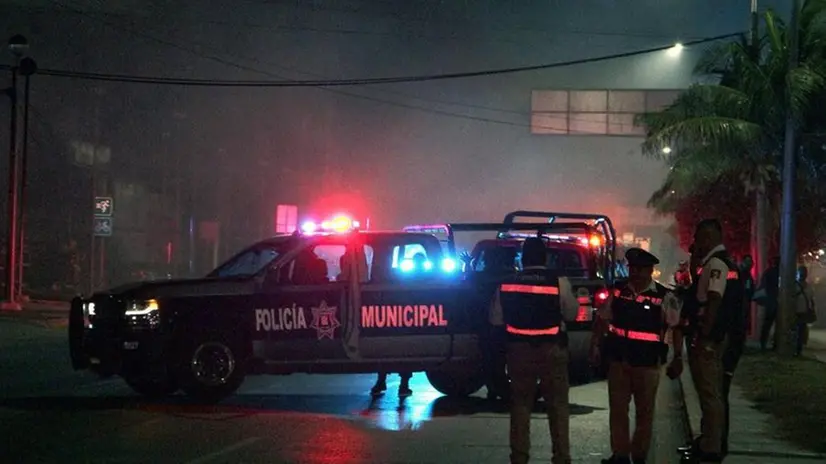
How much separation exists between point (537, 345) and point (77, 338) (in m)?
6.09

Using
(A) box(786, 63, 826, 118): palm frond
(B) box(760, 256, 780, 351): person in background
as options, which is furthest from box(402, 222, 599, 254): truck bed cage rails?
(B) box(760, 256, 780, 351): person in background

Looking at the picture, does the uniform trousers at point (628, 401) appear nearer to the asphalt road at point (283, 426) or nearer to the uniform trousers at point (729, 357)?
the uniform trousers at point (729, 357)

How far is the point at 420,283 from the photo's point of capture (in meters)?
11.9

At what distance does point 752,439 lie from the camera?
10055 millimetres

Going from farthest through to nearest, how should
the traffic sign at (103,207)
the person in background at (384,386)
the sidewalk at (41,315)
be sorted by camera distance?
the sidewalk at (41,315) < the traffic sign at (103,207) < the person in background at (384,386)

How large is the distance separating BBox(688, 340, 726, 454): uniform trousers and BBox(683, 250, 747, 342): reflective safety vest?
0.11 metres

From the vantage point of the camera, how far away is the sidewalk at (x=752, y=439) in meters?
9.02

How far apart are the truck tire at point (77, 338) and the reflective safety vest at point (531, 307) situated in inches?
225

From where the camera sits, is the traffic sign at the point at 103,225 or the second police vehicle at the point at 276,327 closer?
the second police vehicle at the point at 276,327

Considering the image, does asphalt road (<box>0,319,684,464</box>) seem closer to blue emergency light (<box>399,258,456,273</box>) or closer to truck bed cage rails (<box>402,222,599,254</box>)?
blue emergency light (<box>399,258,456,273</box>)

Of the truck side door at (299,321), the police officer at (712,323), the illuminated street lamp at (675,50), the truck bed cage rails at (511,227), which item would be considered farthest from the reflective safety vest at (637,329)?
the illuminated street lamp at (675,50)

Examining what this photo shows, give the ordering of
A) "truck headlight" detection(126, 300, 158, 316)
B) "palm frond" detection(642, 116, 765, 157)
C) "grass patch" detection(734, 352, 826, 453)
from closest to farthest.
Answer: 1. "grass patch" detection(734, 352, 826, 453)
2. "truck headlight" detection(126, 300, 158, 316)
3. "palm frond" detection(642, 116, 765, 157)

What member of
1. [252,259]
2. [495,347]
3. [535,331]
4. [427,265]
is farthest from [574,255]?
[535,331]

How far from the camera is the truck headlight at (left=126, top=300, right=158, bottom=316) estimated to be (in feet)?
38.6
